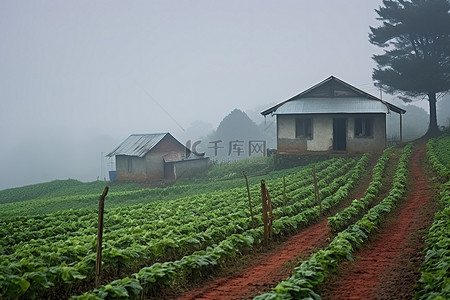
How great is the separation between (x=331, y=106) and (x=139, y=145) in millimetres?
21754

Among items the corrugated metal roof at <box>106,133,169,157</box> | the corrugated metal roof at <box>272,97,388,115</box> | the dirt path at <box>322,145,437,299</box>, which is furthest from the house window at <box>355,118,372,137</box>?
the corrugated metal roof at <box>106,133,169,157</box>

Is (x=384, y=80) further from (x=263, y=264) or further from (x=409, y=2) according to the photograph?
(x=263, y=264)

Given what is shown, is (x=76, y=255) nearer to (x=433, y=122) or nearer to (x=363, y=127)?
(x=363, y=127)

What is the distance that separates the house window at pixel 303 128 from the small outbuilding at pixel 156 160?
13.6 m

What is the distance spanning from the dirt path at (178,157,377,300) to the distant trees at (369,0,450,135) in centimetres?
3451

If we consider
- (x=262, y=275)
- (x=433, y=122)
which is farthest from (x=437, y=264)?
(x=433, y=122)

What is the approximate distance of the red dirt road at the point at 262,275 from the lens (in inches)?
374

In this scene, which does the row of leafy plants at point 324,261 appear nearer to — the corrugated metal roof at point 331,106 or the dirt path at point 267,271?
the dirt path at point 267,271

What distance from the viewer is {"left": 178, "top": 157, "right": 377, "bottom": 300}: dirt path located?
952 centimetres

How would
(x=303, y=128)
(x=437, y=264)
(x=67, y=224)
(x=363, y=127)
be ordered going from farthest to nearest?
1. (x=303, y=128)
2. (x=363, y=127)
3. (x=67, y=224)
4. (x=437, y=264)

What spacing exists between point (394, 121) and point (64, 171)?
98045 millimetres

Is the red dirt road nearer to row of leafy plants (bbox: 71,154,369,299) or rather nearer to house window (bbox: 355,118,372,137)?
row of leafy plants (bbox: 71,154,369,299)

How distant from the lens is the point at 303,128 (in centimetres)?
3897

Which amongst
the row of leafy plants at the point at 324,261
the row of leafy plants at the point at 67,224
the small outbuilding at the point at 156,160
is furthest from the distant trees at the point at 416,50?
the row of leafy plants at the point at 324,261
